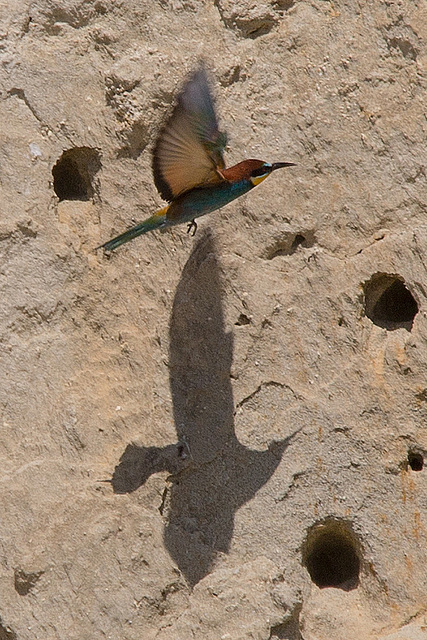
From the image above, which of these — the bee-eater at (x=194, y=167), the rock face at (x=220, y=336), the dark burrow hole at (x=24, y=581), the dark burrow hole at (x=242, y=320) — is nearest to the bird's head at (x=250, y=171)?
the bee-eater at (x=194, y=167)

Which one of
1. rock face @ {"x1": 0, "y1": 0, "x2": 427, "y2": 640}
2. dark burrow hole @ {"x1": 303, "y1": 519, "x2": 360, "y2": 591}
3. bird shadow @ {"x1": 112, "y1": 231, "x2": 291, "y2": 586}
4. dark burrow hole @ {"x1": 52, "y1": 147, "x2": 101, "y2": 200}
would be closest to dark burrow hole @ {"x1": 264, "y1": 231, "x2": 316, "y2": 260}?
rock face @ {"x1": 0, "y1": 0, "x2": 427, "y2": 640}

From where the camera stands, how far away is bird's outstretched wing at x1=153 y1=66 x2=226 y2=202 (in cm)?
210

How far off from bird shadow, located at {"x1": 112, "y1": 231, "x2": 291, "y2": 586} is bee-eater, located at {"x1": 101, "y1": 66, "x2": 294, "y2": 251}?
0.53 ft

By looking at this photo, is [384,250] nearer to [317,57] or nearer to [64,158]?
[317,57]

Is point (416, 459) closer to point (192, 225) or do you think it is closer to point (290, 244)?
point (290, 244)

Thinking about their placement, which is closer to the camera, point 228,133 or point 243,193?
point 243,193

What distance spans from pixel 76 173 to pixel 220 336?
1.79ft

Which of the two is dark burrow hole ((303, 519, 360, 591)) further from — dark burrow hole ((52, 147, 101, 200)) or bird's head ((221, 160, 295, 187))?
dark burrow hole ((52, 147, 101, 200))

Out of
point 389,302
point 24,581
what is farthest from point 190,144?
point 24,581

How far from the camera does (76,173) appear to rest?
2.42m

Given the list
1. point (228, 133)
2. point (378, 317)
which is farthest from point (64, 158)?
point (378, 317)

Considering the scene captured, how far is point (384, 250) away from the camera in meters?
2.28

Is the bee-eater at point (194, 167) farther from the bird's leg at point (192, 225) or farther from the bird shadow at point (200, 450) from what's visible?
the bird shadow at point (200, 450)

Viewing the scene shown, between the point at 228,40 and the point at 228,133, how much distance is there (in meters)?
0.23
